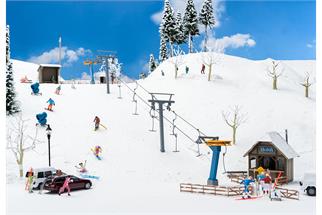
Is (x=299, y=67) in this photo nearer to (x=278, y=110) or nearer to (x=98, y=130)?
(x=278, y=110)

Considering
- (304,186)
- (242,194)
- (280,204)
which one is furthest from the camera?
(304,186)

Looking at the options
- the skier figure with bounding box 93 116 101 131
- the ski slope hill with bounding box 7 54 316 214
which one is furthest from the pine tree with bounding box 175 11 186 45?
the skier figure with bounding box 93 116 101 131

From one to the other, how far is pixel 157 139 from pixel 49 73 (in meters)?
25.4

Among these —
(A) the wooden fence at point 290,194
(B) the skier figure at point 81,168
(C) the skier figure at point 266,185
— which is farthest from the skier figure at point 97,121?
(A) the wooden fence at point 290,194

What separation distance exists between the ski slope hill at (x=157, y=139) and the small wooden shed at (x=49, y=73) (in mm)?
7946

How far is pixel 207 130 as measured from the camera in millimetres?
43625

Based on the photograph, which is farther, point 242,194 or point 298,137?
point 298,137

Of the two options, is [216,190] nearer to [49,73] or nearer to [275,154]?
[275,154]

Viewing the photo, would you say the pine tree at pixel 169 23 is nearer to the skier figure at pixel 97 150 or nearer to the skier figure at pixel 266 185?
the skier figure at pixel 97 150

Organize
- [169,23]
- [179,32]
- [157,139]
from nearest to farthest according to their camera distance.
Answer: [157,139], [169,23], [179,32]

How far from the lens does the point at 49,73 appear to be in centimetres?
5662

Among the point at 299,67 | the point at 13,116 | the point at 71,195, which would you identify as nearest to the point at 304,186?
the point at 71,195

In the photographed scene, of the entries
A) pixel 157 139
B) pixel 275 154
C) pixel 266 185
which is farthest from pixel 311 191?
pixel 157 139
